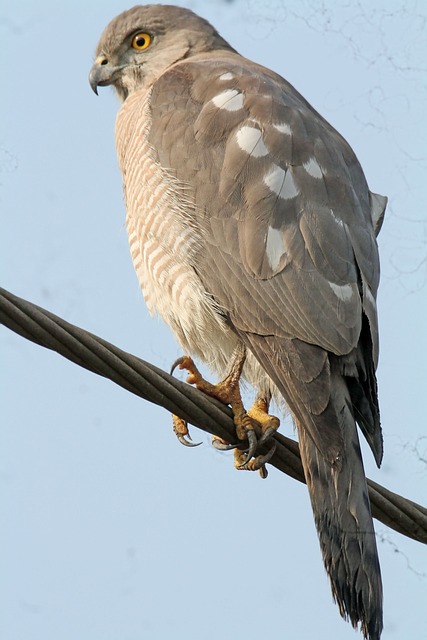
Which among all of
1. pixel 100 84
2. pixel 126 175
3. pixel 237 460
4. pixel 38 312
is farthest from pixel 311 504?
pixel 100 84

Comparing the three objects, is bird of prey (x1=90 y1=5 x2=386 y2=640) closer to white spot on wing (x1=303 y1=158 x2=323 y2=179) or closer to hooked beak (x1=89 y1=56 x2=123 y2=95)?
white spot on wing (x1=303 y1=158 x2=323 y2=179)

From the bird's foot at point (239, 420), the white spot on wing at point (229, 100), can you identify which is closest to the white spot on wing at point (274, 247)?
the bird's foot at point (239, 420)

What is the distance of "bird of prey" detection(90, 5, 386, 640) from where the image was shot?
4.38 m

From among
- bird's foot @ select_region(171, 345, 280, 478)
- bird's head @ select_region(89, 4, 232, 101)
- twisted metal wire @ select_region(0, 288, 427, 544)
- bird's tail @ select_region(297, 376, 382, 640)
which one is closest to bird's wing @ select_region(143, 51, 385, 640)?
bird's tail @ select_region(297, 376, 382, 640)

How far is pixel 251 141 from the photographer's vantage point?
16.9 ft

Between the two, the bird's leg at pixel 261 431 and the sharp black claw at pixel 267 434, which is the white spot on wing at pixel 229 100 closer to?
the bird's leg at pixel 261 431

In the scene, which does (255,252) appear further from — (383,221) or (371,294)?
(383,221)

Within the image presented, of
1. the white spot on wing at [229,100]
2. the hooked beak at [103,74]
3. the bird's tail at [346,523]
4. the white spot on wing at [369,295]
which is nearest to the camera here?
the bird's tail at [346,523]

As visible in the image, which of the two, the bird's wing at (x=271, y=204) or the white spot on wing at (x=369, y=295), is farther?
the white spot on wing at (x=369, y=295)

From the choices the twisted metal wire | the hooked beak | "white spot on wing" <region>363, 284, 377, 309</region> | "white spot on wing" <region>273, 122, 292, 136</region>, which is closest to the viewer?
the twisted metal wire

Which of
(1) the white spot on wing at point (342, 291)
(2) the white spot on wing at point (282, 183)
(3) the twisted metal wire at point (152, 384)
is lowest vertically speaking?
(3) the twisted metal wire at point (152, 384)

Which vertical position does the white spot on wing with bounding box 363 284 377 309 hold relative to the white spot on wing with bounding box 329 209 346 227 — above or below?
below

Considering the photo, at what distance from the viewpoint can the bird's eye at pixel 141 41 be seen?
262 inches

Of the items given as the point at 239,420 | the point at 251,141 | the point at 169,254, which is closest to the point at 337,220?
the point at 251,141
